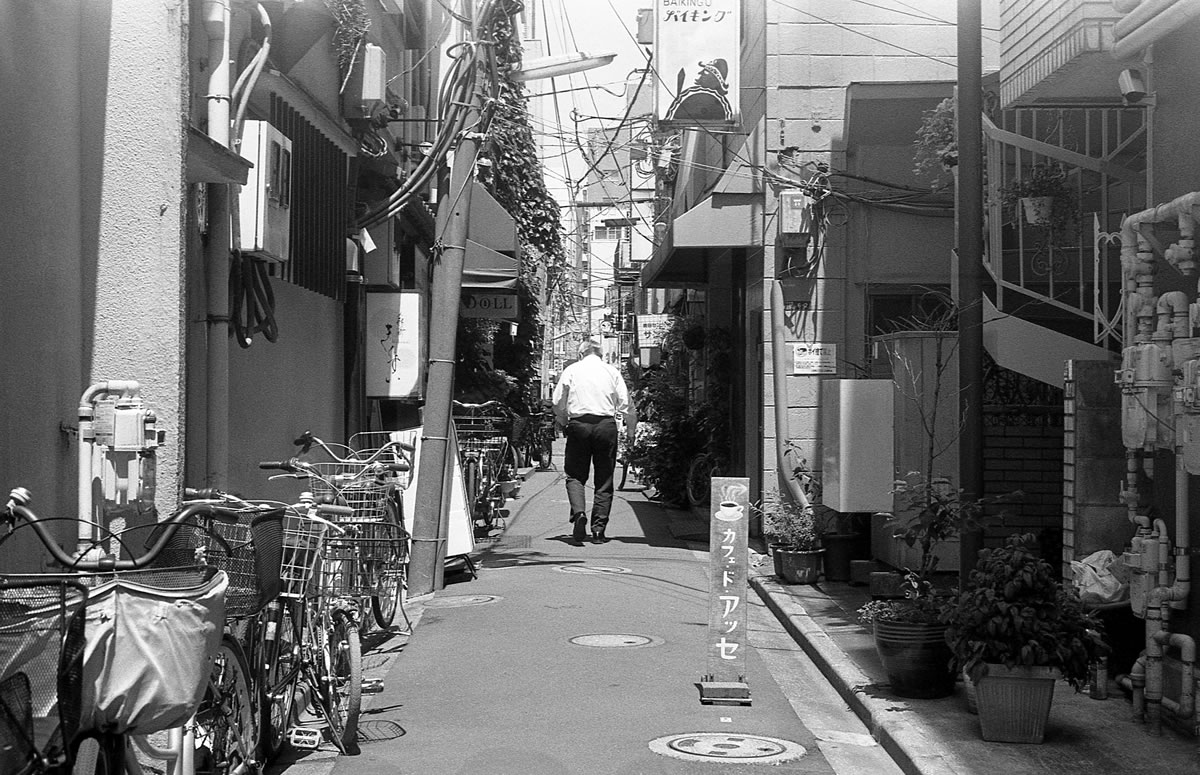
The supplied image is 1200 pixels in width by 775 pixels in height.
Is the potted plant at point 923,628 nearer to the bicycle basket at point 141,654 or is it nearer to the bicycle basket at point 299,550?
the bicycle basket at point 299,550

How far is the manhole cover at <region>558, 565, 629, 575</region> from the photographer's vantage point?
497 inches

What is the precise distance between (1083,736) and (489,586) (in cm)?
630

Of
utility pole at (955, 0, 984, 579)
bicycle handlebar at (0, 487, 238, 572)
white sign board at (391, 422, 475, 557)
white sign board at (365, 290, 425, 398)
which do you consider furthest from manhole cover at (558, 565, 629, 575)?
bicycle handlebar at (0, 487, 238, 572)

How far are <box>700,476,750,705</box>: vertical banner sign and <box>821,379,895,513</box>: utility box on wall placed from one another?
3.46 metres

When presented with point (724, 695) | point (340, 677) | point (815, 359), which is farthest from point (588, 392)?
point (340, 677)

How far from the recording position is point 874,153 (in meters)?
13.7

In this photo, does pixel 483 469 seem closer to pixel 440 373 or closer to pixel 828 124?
pixel 440 373

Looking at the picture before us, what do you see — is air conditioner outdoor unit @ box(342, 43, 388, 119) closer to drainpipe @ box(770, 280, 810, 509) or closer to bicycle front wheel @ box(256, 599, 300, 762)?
drainpipe @ box(770, 280, 810, 509)

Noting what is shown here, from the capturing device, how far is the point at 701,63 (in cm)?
1425

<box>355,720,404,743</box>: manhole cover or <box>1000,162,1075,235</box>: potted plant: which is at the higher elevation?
<box>1000,162,1075,235</box>: potted plant

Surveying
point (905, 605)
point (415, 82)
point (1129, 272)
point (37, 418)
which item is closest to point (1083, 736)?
point (905, 605)

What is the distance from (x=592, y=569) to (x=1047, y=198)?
555cm

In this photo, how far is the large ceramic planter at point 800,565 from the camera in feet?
38.8

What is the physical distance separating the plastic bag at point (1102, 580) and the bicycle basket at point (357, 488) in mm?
4371
